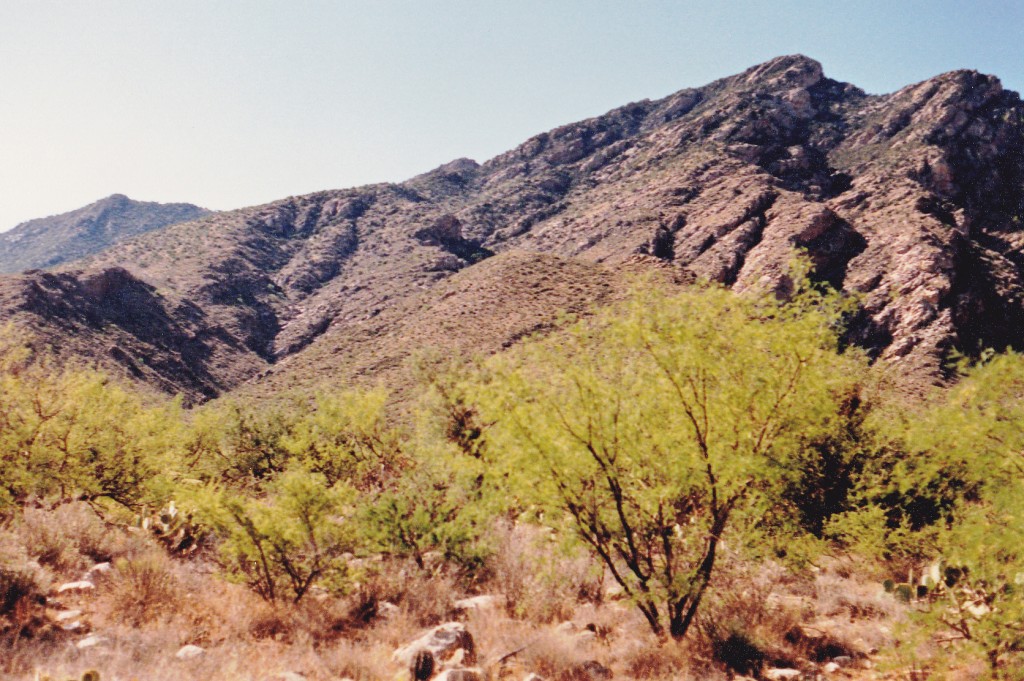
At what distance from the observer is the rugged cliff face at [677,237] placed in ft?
171

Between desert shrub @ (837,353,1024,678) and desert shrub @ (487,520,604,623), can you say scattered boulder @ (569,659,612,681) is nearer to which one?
desert shrub @ (487,520,604,623)

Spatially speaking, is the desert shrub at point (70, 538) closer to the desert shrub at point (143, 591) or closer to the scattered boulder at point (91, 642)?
the desert shrub at point (143, 591)

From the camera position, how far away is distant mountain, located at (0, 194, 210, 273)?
139250 mm

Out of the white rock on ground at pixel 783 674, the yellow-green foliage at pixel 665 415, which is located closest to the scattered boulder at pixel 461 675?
the yellow-green foliage at pixel 665 415

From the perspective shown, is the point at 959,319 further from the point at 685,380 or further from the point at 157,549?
the point at 157,549

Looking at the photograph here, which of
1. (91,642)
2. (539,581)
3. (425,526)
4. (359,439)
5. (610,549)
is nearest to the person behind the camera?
(91,642)

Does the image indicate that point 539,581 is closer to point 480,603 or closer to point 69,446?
point 480,603

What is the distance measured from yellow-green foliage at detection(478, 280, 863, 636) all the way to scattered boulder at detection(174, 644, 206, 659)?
16.2 ft

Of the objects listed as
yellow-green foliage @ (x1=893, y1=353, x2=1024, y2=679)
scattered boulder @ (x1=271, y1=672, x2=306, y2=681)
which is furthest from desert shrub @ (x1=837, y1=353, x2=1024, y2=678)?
scattered boulder @ (x1=271, y1=672, x2=306, y2=681)

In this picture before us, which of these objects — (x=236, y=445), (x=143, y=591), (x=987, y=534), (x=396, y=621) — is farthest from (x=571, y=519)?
(x=236, y=445)

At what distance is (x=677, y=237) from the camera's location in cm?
7075

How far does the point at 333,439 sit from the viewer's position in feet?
56.1

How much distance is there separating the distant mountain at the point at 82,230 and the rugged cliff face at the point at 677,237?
71.9m

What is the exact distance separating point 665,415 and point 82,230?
657 feet
